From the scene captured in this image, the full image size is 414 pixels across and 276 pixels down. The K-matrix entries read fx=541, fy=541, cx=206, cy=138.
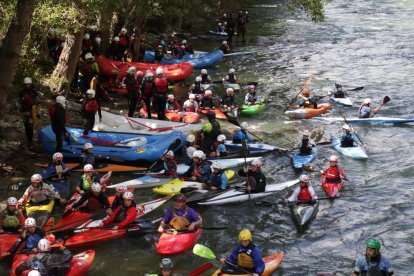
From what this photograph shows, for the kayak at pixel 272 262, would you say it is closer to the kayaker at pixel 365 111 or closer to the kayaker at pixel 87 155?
the kayaker at pixel 87 155

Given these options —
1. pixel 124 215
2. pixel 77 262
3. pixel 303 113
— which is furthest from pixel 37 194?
pixel 303 113

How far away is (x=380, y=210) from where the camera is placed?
12312 millimetres

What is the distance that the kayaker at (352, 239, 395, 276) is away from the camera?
794cm

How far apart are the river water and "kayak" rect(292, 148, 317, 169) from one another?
1.04ft

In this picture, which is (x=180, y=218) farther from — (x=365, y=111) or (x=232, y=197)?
(x=365, y=111)

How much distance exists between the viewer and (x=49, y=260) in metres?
8.66

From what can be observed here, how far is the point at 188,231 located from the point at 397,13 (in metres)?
35.4

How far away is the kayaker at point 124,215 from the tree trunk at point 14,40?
4223mm

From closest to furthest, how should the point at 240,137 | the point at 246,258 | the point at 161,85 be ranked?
1. the point at 246,258
2. the point at 240,137
3. the point at 161,85

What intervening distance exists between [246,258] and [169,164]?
5.05 meters

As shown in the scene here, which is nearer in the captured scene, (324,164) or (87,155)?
(87,155)

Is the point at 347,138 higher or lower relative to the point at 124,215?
higher

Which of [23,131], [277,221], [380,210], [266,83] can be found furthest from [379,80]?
[23,131]

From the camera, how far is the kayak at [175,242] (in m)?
9.93
